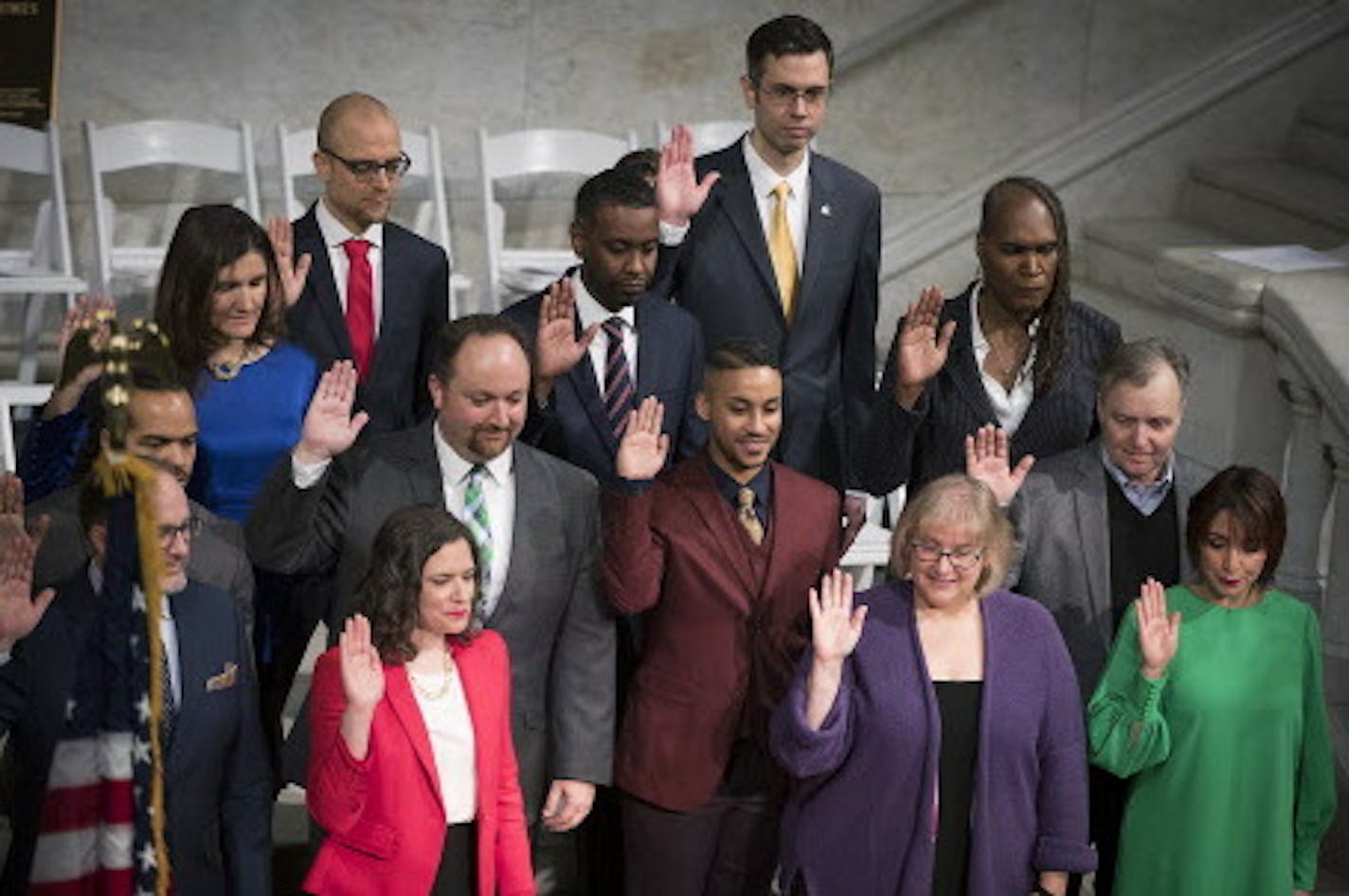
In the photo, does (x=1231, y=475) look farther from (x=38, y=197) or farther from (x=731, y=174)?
(x=38, y=197)

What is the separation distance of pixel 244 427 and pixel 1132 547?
6.53 ft

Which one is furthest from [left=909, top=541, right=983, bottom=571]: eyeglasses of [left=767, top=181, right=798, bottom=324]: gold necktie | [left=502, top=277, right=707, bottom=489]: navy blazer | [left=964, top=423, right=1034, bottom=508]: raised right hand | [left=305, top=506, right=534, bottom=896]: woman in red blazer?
[left=767, top=181, right=798, bottom=324]: gold necktie

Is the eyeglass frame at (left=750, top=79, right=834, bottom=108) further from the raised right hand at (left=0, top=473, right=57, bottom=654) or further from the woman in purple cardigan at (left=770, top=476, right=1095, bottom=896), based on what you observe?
the raised right hand at (left=0, top=473, right=57, bottom=654)

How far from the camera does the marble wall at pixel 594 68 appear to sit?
949 cm

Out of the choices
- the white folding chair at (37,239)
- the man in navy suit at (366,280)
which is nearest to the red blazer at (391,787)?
the man in navy suit at (366,280)

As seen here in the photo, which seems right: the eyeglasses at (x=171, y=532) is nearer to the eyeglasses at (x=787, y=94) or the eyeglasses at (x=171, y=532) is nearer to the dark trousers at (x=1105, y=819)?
the eyeglasses at (x=787, y=94)

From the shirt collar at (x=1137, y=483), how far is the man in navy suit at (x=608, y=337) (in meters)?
0.98

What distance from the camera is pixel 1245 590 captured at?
18.2 feet

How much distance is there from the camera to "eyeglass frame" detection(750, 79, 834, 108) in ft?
20.3

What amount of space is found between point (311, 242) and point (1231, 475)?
7.39 feet

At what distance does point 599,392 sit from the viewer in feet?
19.3

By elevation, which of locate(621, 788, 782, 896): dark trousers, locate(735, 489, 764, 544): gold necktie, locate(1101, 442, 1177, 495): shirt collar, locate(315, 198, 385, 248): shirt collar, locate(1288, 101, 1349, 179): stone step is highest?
locate(1288, 101, 1349, 179): stone step

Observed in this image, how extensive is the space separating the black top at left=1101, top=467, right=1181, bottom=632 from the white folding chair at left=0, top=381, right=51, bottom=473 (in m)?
3.50

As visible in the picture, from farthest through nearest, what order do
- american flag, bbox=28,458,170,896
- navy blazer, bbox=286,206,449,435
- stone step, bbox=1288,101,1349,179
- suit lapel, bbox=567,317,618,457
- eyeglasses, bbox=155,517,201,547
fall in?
stone step, bbox=1288,101,1349,179 → navy blazer, bbox=286,206,449,435 → suit lapel, bbox=567,317,618,457 → eyeglasses, bbox=155,517,201,547 → american flag, bbox=28,458,170,896
